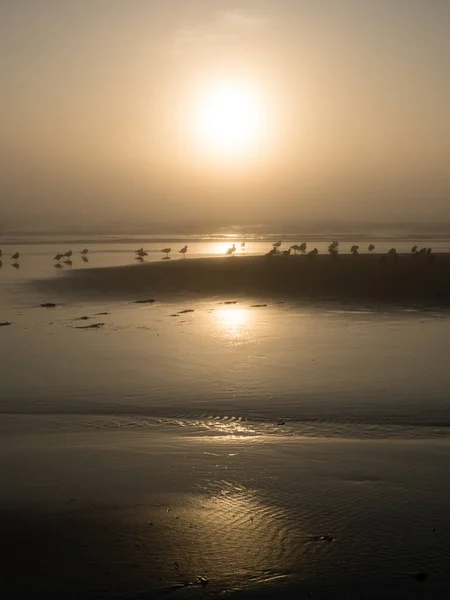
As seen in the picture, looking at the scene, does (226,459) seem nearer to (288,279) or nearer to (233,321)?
(233,321)

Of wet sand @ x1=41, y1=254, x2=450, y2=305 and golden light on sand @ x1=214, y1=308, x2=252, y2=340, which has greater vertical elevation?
wet sand @ x1=41, y1=254, x2=450, y2=305

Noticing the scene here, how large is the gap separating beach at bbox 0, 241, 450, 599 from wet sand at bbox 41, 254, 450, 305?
A: 588cm

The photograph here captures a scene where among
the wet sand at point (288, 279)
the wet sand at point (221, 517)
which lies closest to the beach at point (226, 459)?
the wet sand at point (221, 517)

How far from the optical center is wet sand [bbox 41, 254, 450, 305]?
2458cm

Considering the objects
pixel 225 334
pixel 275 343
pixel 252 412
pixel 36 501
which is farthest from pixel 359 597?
pixel 225 334

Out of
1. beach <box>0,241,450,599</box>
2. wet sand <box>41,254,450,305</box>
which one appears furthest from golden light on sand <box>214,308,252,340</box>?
wet sand <box>41,254,450,305</box>

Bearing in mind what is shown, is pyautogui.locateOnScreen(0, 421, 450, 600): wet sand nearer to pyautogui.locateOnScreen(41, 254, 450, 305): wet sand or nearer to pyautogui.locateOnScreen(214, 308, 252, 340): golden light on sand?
pyautogui.locateOnScreen(214, 308, 252, 340): golden light on sand

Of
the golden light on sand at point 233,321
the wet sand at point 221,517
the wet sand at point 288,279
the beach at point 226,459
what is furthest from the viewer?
the wet sand at point 288,279

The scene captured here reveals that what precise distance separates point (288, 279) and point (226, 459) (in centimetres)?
1993

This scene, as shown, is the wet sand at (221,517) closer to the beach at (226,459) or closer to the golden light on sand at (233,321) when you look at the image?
the beach at (226,459)

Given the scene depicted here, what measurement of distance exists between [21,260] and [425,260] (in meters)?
24.4

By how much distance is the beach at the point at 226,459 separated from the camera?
20.1 ft

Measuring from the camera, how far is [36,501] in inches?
296

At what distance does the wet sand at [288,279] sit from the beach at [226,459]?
5.88 metres
